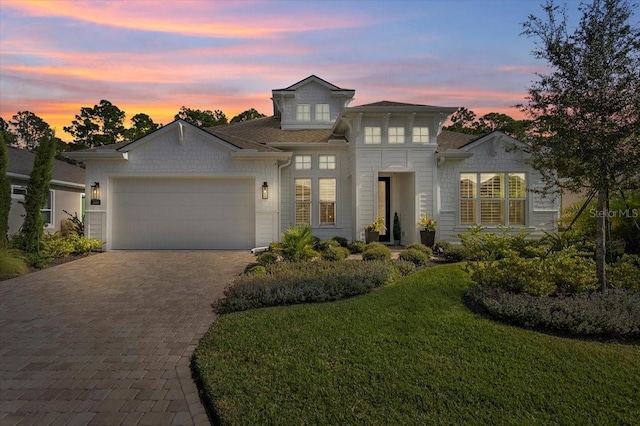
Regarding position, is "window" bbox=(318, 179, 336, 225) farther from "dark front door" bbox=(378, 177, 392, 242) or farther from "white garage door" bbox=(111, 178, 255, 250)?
"white garage door" bbox=(111, 178, 255, 250)

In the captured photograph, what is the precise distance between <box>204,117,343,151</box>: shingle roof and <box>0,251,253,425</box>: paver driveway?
19.3 feet

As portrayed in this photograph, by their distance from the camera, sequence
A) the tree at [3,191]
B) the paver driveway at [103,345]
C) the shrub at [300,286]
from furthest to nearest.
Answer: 1. the tree at [3,191]
2. the shrub at [300,286]
3. the paver driveway at [103,345]

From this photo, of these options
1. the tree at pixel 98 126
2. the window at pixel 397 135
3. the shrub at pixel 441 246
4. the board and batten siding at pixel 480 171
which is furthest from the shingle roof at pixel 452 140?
the tree at pixel 98 126

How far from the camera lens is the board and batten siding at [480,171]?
1322 cm

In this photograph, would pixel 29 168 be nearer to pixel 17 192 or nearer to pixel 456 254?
pixel 17 192

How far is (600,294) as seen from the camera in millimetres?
5414

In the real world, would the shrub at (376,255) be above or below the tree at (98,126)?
below

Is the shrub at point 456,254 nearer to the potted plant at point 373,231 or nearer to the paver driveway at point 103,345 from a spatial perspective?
the potted plant at point 373,231

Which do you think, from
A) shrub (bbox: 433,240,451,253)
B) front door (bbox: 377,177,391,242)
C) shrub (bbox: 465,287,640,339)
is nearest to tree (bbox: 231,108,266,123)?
front door (bbox: 377,177,391,242)

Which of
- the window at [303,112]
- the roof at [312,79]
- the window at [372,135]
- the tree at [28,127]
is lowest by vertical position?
the window at [372,135]

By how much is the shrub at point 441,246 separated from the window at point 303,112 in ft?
26.3

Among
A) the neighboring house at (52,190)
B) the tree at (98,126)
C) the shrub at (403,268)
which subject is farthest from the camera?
the tree at (98,126)

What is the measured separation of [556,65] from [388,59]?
8481 millimetres

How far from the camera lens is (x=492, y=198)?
44.4 feet
